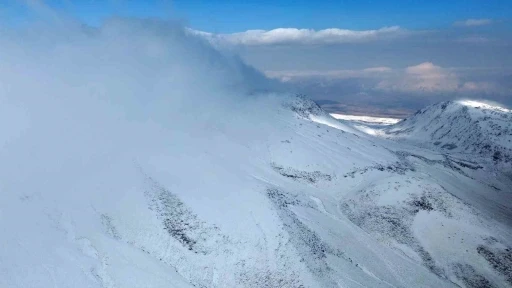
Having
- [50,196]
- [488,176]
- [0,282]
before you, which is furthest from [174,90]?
[488,176]

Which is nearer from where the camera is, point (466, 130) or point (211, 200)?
point (211, 200)

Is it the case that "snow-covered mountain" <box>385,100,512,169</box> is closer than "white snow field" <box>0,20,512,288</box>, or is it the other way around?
"white snow field" <box>0,20,512,288</box>

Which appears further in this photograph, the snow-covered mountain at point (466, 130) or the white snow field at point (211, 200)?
the snow-covered mountain at point (466, 130)

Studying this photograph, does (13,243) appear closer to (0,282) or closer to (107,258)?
(0,282)
